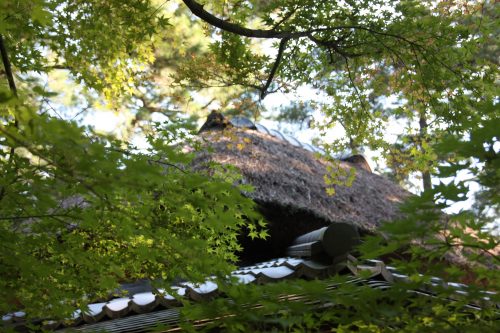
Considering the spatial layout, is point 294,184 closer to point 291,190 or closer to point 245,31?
point 291,190

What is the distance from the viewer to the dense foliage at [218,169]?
121 cm

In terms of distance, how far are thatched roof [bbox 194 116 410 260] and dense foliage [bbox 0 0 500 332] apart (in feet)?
2.56

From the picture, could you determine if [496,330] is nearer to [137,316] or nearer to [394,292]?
[394,292]

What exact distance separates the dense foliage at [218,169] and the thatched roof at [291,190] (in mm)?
781

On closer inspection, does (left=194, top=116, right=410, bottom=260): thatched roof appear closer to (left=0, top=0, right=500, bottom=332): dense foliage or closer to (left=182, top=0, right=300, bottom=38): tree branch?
(left=0, top=0, right=500, bottom=332): dense foliage

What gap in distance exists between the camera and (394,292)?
1.18 metres

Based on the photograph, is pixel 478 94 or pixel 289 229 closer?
pixel 478 94

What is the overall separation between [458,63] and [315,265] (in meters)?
2.52

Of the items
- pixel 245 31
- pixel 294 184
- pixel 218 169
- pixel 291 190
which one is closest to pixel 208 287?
pixel 218 169

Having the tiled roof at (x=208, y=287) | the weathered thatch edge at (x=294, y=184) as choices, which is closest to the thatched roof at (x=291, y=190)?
the weathered thatch edge at (x=294, y=184)

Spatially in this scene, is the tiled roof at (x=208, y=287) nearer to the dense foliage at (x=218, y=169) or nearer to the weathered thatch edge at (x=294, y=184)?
the dense foliage at (x=218, y=169)

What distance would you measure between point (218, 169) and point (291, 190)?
1.83 m

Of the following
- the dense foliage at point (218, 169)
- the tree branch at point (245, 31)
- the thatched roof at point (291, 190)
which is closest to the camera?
the dense foliage at point (218, 169)

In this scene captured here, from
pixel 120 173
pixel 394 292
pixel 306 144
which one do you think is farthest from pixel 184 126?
pixel 306 144
